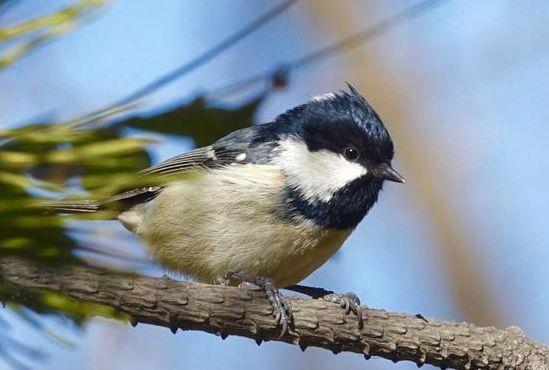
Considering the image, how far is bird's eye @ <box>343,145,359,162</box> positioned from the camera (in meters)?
2.65

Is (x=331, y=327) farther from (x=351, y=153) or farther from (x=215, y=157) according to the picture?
(x=215, y=157)

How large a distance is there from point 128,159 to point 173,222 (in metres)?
1.61

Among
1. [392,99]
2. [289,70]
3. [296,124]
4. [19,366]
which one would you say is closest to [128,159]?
[19,366]

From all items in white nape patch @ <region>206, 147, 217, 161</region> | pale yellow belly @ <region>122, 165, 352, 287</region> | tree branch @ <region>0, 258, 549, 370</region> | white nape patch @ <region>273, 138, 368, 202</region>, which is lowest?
tree branch @ <region>0, 258, 549, 370</region>

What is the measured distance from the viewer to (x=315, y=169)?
260cm

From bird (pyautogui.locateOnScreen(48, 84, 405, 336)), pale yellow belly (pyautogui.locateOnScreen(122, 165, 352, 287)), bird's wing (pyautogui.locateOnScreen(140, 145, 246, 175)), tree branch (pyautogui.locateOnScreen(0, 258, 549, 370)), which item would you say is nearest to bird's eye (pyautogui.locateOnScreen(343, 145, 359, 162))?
bird (pyautogui.locateOnScreen(48, 84, 405, 336))

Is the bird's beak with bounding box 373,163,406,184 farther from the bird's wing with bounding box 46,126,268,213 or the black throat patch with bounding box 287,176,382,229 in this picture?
the bird's wing with bounding box 46,126,268,213

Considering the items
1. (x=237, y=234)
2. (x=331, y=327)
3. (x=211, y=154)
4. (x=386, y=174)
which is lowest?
(x=331, y=327)

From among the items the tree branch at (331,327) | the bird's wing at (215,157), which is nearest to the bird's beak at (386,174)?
the bird's wing at (215,157)

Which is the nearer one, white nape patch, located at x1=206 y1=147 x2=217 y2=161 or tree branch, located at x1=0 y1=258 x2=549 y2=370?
tree branch, located at x1=0 y1=258 x2=549 y2=370

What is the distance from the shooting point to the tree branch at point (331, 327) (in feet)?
4.54

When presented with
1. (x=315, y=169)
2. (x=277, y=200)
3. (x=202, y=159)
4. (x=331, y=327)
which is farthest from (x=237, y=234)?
(x=331, y=327)

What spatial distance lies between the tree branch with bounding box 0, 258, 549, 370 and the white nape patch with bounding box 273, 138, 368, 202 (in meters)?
0.76

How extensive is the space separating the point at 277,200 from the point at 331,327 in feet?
2.59
